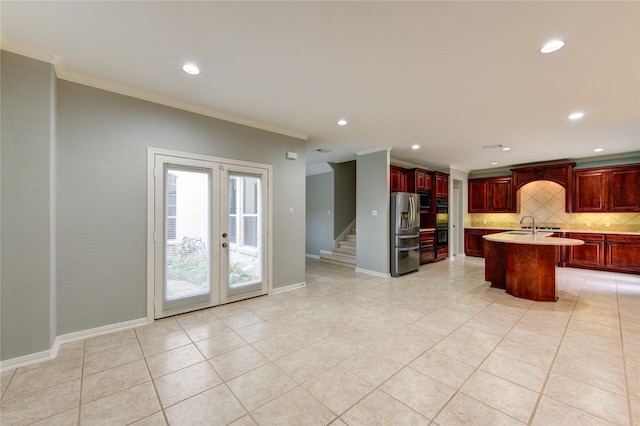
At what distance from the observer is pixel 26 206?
7.77 ft

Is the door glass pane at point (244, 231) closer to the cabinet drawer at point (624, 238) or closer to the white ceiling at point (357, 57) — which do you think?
the white ceiling at point (357, 57)

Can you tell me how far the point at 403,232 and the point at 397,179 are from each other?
1334mm

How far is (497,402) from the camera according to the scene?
1.87m

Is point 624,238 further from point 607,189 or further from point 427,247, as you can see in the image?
point 427,247

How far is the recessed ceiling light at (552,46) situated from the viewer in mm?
2143

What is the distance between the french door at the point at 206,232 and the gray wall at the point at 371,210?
2.52 meters

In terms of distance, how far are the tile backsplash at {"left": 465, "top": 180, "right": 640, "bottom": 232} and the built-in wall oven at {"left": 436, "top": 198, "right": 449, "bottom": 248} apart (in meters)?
1.83

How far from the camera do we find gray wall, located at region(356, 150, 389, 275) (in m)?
5.56

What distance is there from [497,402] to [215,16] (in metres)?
3.45

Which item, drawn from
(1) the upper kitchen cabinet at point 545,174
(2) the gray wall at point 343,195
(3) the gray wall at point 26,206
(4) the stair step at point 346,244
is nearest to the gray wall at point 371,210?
(4) the stair step at point 346,244

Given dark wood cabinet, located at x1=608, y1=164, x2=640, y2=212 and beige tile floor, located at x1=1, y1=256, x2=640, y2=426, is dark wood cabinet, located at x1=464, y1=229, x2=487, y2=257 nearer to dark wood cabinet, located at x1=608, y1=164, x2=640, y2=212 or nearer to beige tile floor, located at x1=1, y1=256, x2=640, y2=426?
dark wood cabinet, located at x1=608, y1=164, x2=640, y2=212

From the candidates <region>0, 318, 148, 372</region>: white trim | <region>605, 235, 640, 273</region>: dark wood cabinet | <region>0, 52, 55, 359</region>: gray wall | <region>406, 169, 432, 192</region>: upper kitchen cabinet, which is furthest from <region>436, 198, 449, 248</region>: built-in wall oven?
<region>0, 52, 55, 359</region>: gray wall

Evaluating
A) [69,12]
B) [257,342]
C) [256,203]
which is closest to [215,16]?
[69,12]

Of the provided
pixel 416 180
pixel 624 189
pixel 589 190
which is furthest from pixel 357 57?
pixel 624 189
